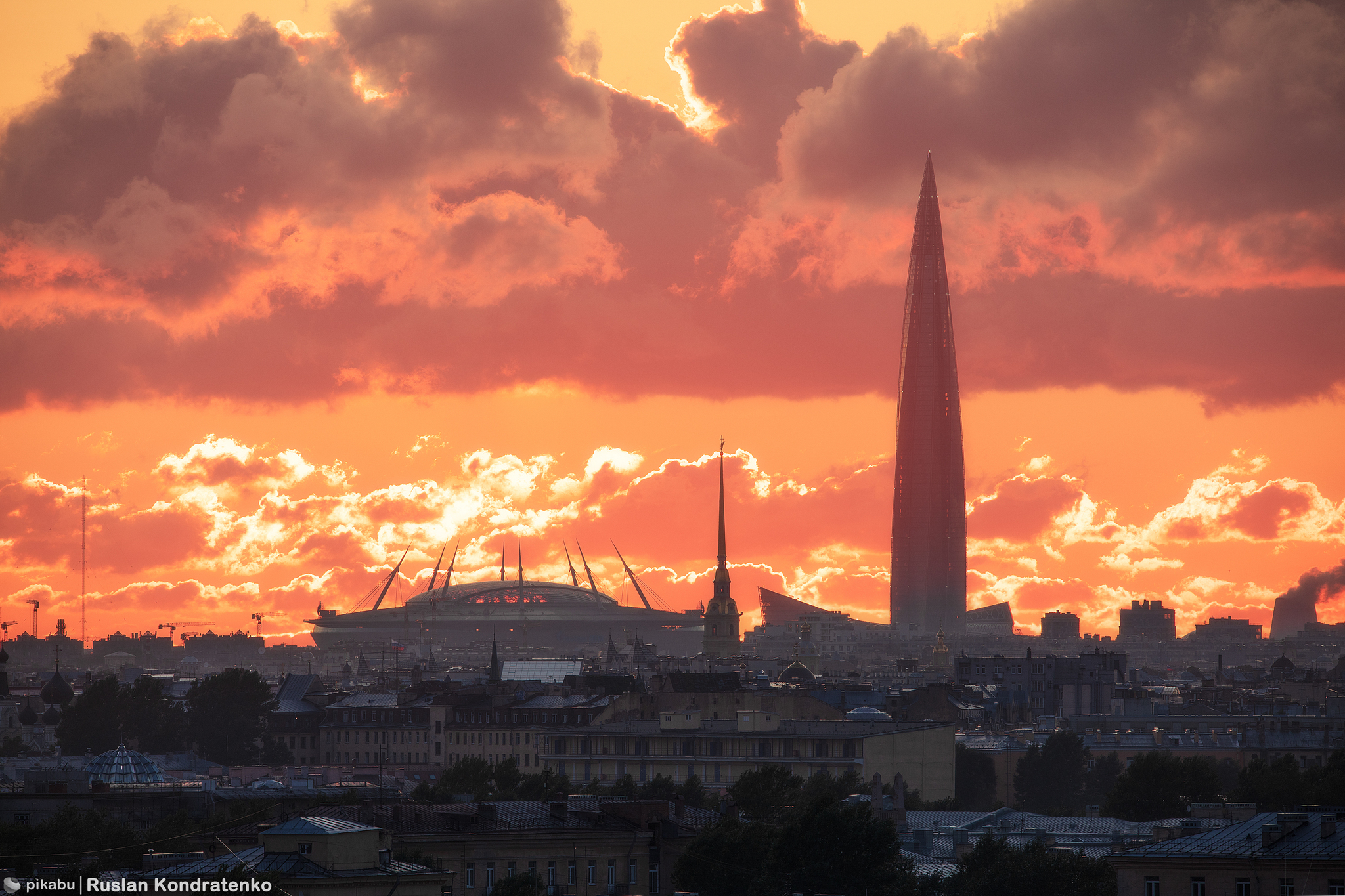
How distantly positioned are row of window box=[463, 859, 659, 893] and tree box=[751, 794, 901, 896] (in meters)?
2.90

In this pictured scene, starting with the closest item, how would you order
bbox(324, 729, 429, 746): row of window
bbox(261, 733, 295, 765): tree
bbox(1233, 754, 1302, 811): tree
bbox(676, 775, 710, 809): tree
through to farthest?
bbox(676, 775, 710, 809): tree → bbox(1233, 754, 1302, 811): tree → bbox(324, 729, 429, 746): row of window → bbox(261, 733, 295, 765): tree

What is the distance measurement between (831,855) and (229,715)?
8397 cm

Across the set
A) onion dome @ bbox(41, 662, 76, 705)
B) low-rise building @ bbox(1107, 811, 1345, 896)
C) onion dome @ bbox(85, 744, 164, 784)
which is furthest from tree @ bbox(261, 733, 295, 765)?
low-rise building @ bbox(1107, 811, 1345, 896)

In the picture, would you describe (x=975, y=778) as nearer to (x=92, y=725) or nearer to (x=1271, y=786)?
(x=1271, y=786)

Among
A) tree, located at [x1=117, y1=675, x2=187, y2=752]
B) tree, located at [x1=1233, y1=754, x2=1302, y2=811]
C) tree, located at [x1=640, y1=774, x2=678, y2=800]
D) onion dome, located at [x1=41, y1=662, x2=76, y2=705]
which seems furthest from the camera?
onion dome, located at [x1=41, y1=662, x2=76, y2=705]

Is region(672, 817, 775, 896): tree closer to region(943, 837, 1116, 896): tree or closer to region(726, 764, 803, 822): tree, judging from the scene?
region(943, 837, 1116, 896): tree

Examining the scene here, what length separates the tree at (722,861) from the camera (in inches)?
1984

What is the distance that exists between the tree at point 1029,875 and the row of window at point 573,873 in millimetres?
6174

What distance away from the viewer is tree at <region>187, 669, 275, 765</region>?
12612 centimetres

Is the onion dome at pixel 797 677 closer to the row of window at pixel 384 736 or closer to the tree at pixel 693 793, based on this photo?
the row of window at pixel 384 736

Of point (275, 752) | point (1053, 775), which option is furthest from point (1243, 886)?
point (275, 752)

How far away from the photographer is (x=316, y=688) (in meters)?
152

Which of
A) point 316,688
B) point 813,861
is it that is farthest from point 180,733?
point 813,861

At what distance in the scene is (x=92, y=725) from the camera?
130 m
